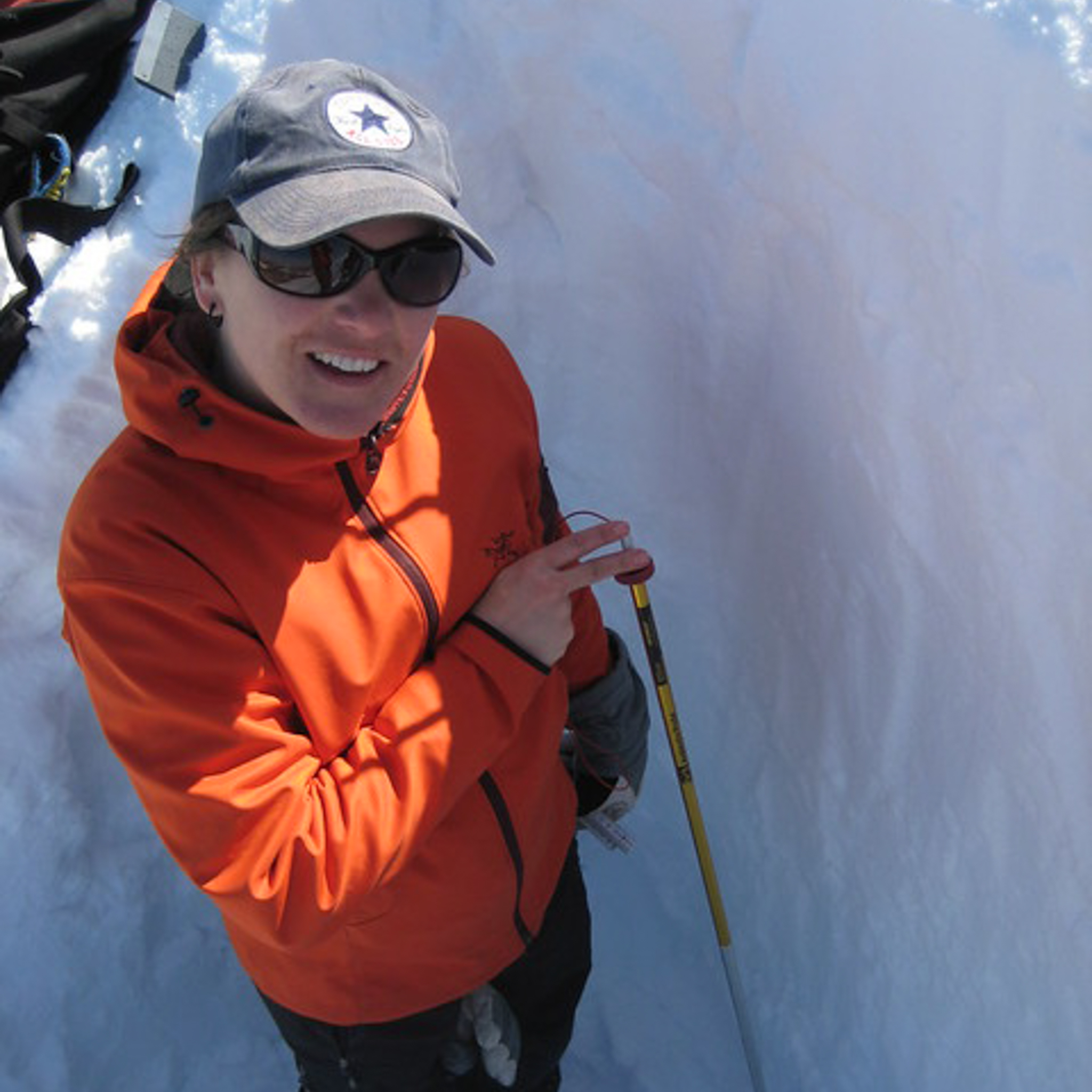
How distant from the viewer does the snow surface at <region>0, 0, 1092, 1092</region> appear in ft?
6.88

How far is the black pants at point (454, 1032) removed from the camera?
1935mm

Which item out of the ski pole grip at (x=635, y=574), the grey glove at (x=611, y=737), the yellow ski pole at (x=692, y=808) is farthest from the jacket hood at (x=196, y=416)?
the grey glove at (x=611, y=737)

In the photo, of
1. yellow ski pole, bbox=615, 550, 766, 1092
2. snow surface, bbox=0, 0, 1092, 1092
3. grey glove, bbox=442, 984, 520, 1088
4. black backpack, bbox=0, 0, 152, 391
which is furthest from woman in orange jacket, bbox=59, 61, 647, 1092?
black backpack, bbox=0, 0, 152, 391

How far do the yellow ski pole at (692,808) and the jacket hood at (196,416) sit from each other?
0.66 metres

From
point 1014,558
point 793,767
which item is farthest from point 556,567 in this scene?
point 793,767

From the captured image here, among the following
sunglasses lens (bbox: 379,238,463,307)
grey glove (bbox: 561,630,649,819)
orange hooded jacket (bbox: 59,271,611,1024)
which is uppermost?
sunglasses lens (bbox: 379,238,463,307)

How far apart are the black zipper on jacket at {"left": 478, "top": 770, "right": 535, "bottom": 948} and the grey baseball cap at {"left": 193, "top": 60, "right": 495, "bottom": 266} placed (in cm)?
80

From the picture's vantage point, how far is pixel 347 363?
56.7 inches

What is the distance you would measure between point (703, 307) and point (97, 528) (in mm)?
1677

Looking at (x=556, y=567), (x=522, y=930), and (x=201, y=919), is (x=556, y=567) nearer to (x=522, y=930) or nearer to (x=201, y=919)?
(x=522, y=930)

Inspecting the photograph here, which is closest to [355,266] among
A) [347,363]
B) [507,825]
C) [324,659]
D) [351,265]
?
[351,265]

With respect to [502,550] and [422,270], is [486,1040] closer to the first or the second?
[502,550]

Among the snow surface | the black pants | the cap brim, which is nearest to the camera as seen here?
the cap brim

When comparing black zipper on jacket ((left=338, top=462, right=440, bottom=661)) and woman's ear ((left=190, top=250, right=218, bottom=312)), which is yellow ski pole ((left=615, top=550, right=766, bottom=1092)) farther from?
woman's ear ((left=190, top=250, right=218, bottom=312))
